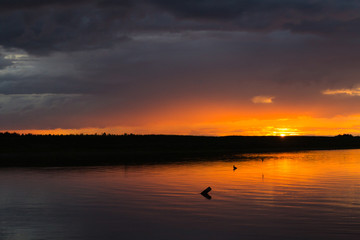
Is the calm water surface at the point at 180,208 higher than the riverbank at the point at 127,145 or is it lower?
lower

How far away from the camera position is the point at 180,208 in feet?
75.3

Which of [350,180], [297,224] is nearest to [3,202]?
[297,224]

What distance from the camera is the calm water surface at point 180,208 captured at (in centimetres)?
1744

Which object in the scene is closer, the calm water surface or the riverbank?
the calm water surface

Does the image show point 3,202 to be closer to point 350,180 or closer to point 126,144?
point 350,180

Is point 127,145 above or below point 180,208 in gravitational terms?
above

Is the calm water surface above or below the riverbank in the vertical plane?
below

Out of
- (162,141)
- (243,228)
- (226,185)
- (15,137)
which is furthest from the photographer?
(162,141)

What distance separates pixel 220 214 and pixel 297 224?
158 inches

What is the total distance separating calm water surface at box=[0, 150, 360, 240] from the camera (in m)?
17.4

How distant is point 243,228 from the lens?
1795 centimetres

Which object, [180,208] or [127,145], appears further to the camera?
[127,145]

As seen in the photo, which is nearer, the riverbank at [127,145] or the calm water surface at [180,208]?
the calm water surface at [180,208]

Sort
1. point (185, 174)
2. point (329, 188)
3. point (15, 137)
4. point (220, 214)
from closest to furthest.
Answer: point (220, 214), point (329, 188), point (185, 174), point (15, 137)
